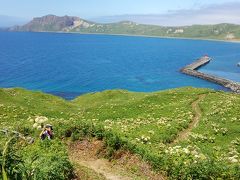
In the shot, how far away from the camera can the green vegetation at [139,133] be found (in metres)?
21.9

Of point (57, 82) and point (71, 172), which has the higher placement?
point (71, 172)

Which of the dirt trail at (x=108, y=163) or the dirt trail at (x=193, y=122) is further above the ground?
the dirt trail at (x=108, y=163)

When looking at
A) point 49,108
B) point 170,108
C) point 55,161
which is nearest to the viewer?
point 55,161

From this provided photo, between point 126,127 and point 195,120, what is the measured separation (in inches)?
488

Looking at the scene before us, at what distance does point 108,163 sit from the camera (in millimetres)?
28375

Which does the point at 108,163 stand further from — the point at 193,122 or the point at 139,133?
the point at 193,122

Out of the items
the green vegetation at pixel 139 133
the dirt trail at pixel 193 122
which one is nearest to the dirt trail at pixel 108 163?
the green vegetation at pixel 139 133

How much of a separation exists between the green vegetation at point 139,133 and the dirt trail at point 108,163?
0.65 metres

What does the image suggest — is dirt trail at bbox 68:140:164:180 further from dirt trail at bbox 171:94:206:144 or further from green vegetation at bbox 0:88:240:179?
dirt trail at bbox 171:94:206:144

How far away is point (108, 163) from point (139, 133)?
996 centimetres

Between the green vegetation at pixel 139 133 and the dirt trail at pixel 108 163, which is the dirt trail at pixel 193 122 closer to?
the green vegetation at pixel 139 133

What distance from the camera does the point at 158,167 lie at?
2542cm

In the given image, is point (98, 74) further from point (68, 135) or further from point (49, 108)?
point (68, 135)

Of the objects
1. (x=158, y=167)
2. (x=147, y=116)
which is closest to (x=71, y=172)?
(x=158, y=167)
